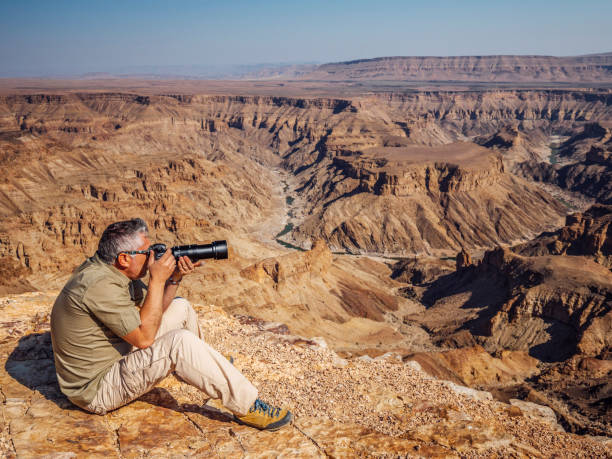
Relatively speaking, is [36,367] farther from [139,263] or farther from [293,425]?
[293,425]

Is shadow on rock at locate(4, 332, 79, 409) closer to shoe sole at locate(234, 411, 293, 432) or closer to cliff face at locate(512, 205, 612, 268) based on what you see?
shoe sole at locate(234, 411, 293, 432)

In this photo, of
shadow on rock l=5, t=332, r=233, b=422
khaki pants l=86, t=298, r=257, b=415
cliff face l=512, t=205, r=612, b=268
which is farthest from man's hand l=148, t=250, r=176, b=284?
cliff face l=512, t=205, r=612, b=268

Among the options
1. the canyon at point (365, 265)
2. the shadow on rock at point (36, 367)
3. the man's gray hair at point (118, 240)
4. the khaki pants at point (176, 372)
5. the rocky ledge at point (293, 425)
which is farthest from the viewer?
the canyon at point (365, 265)

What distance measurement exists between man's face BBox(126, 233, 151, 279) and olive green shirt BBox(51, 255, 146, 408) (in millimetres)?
139

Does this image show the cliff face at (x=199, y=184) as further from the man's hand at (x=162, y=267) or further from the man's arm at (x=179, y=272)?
the man's hand at (x=162, y=267)

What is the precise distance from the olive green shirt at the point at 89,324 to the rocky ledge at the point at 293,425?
28.4 inches

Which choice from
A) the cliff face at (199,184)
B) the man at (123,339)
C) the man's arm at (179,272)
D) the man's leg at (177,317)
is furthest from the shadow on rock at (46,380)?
the cliff face at (199,184)

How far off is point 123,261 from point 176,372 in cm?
202

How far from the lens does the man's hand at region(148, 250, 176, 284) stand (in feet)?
23.1

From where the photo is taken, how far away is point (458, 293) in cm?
5781

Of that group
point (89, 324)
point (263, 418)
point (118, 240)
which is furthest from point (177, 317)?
point (263, 418)

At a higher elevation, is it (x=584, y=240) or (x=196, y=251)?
(x=196, y=251)

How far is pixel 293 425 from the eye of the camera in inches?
316

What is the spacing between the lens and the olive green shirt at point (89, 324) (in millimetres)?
6746
